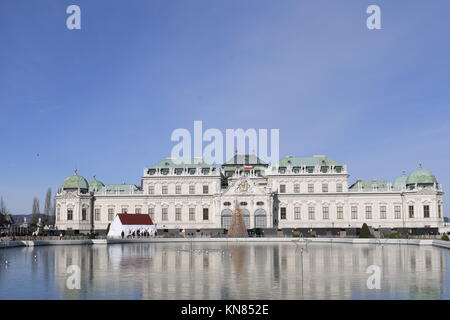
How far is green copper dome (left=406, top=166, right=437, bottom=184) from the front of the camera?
103 meters

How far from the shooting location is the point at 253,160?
11875cm

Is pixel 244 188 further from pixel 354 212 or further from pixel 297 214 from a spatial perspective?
pixel 354 212

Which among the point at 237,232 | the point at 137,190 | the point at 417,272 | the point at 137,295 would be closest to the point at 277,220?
the point at 237,232

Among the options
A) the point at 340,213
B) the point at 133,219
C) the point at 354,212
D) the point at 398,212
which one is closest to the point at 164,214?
the point at 133,219

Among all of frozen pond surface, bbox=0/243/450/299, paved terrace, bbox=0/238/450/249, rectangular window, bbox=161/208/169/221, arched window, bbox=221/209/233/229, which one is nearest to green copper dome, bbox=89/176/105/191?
rectangular window, bbox=161/208/169/221

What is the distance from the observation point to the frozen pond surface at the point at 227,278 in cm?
2700

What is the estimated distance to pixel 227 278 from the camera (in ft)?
108

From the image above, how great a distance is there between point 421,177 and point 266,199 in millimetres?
29710

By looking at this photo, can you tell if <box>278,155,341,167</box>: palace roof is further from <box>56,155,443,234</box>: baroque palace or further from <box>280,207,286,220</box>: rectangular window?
<box>280,207,286,220</box>: rectangular window

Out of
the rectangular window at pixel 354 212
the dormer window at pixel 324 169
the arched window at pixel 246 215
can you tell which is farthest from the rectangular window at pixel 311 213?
the arched window at pixel 246 215

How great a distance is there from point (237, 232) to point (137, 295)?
6462 cm

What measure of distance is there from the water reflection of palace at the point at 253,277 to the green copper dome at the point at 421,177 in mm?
58567
